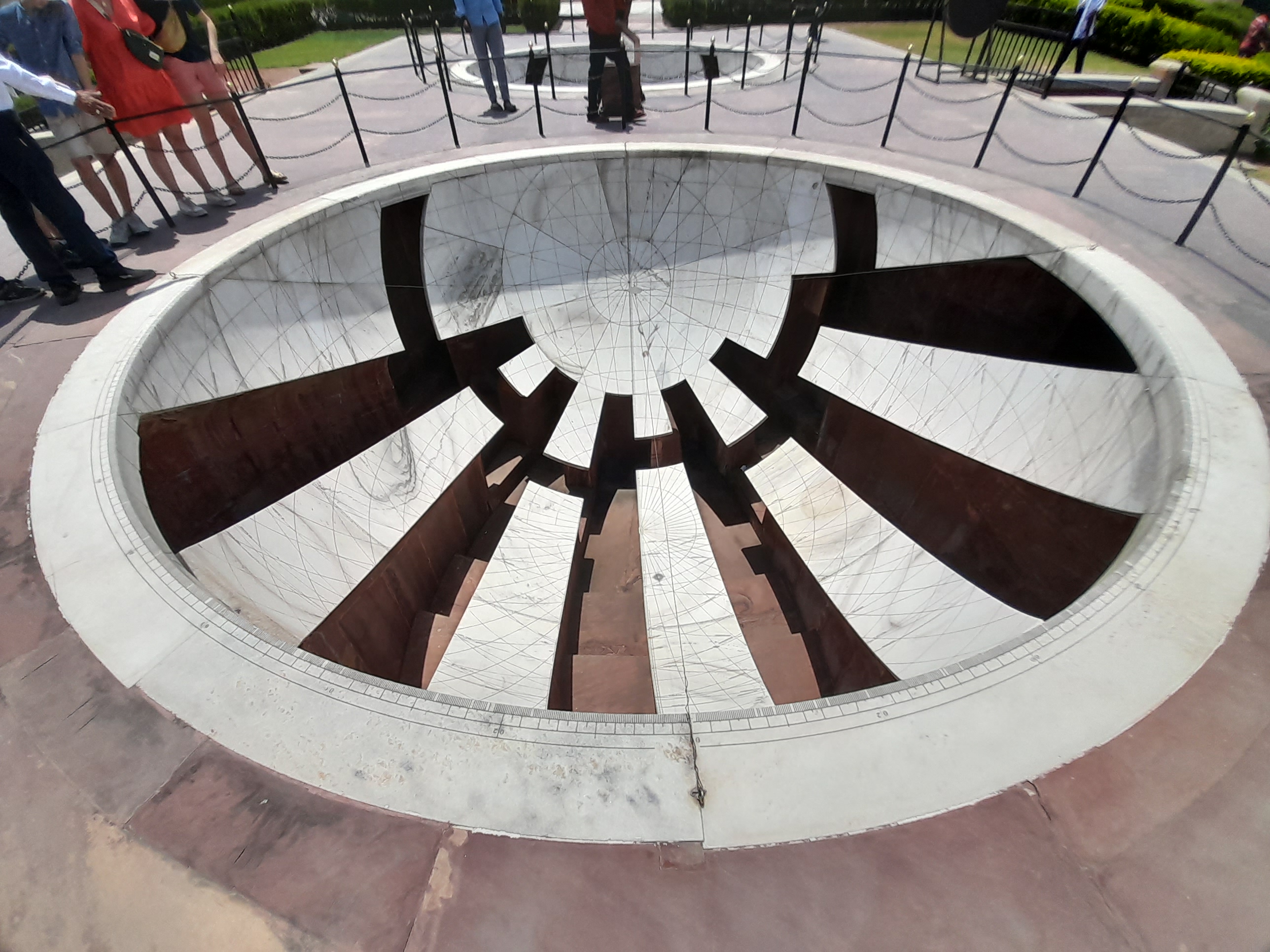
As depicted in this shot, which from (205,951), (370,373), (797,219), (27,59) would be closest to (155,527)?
(205,951)

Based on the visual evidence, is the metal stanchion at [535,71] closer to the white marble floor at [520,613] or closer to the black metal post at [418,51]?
the black metal post at [418,51]

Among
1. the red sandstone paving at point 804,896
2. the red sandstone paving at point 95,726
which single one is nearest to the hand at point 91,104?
the red sandstone paving at point 95,726

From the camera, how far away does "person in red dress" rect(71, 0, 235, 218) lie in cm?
636

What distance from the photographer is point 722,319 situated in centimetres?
857

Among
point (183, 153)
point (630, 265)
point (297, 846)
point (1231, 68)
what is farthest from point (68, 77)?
point (1231, 68)

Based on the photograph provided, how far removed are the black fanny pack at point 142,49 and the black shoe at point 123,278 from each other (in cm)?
239

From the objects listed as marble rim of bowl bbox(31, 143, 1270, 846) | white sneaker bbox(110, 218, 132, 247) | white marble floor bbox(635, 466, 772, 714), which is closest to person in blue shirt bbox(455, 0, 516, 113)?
white sneaker bbox(110, 218, 132, 247)

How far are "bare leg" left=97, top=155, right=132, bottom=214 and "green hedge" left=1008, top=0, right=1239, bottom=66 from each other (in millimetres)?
16349

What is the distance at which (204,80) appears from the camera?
7609 mm

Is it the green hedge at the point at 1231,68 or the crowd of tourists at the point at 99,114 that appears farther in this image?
the green hedge at the point at 1231,68

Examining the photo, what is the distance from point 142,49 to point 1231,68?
51.1ft

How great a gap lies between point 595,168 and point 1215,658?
8.03 metres

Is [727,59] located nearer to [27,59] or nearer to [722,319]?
[722,319]

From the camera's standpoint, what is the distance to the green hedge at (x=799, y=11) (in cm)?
1712
